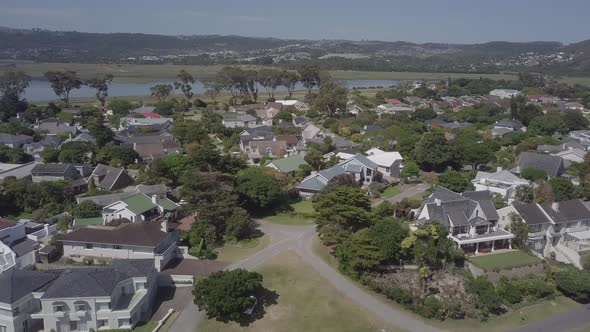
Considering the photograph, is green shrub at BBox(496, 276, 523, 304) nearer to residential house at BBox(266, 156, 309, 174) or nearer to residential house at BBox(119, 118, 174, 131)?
residential house at BBox(266, 156, 309, 174)

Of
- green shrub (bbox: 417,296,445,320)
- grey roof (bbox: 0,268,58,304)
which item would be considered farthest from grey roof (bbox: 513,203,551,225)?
grey roof (bbox: 0,268,58,304)

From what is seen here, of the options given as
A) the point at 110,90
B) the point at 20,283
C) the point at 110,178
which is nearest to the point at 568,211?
the point at 20,283

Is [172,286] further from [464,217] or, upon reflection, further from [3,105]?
[3,105]

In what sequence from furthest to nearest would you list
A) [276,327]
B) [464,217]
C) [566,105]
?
[566,105]
[464,217]
[276,327]

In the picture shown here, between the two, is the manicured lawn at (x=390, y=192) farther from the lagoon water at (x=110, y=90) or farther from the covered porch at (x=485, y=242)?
the lagoon water at (x=110, y=90)

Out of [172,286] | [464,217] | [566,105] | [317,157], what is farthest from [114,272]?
[566,105]

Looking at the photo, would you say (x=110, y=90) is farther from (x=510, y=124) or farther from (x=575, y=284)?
(x=575, y=284)

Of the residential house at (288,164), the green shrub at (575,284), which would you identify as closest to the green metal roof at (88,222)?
the residential house at (288,164)
